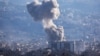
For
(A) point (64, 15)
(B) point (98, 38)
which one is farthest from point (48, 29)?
(A) point (64, 15)

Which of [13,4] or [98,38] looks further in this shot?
[13,4]

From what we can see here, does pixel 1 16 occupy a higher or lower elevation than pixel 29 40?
higher

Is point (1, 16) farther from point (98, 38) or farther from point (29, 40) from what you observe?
point (98, 38)

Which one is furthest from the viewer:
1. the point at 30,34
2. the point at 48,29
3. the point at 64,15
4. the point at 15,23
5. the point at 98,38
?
the point at 64,15

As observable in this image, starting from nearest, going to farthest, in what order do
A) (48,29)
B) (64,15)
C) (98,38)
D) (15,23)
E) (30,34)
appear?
1. (48,29)
2. (98,38)
3. (30,34)
4. (15,23)
5. (64,15)

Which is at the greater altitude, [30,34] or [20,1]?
[20,1]

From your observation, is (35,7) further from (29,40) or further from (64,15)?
(64,15)

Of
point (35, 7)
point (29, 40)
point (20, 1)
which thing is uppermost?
Answer: point (20, 1)

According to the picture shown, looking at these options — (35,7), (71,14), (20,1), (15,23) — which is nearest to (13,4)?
(20,1)

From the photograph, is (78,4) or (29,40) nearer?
(29,40)
